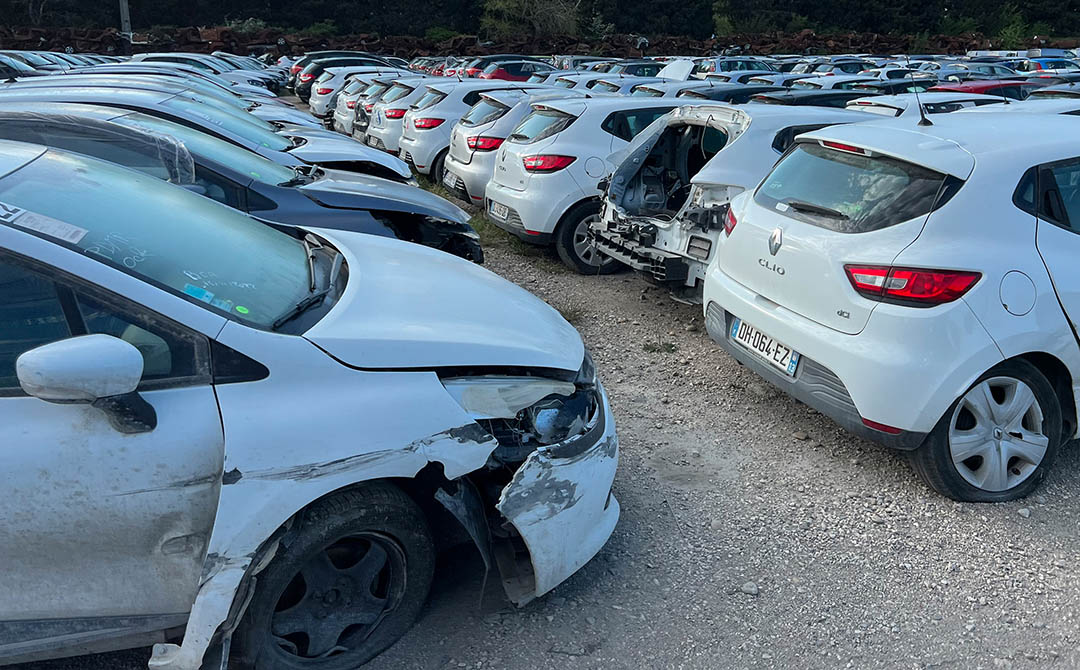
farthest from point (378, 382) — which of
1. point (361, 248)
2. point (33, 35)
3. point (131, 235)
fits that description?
point (33, 35)

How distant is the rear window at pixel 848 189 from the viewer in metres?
3.72

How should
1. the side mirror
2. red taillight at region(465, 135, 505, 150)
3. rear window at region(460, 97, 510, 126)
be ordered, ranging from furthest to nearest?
rear window at region(460, 97, 510, 126), red taillight at region(465, 135, 505, 150), the side mirror

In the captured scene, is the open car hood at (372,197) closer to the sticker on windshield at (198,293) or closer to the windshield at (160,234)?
the windshield at (160,234)

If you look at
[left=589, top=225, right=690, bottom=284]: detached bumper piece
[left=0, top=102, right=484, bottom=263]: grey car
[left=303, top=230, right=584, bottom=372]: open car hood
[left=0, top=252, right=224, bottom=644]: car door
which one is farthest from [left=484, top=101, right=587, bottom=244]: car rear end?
[left=0, top=252, right=224, bottom=644]: car door

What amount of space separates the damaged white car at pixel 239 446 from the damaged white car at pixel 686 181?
2982 millimetres

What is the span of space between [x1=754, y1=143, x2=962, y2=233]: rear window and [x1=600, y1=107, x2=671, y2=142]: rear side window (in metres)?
3.30

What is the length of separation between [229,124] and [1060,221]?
19.1 ft

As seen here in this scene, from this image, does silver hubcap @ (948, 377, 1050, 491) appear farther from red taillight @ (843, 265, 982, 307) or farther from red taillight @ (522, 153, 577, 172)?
red taillight @ (522, 153, 577, 172)

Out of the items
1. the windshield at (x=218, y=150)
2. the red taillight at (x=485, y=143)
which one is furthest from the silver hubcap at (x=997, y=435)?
the red taillight at (x=485, y=143)

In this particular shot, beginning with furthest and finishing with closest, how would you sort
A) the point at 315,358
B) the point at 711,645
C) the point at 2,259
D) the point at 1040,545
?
1. the point at 1040,545
2. the point at 711,645
3. the point at 315,358
4. the point at 2,259

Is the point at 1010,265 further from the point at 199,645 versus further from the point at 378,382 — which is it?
the point at 199,645

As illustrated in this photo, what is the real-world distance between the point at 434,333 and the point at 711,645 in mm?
1456

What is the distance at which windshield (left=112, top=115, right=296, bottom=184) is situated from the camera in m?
5.44

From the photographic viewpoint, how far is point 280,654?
2633 mm
